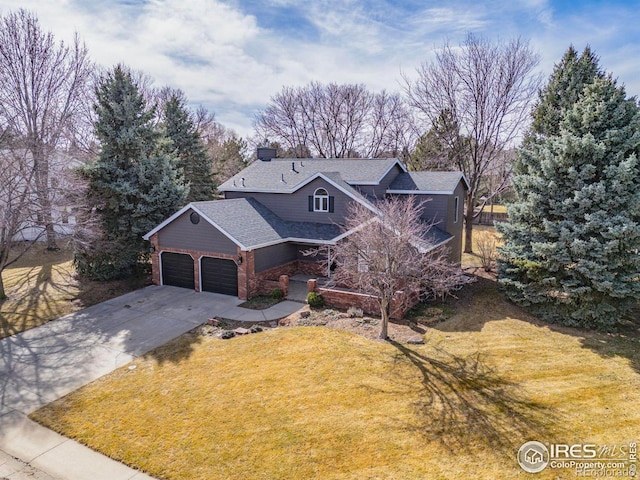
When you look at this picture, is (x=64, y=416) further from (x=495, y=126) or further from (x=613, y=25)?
(x=495, y=126)

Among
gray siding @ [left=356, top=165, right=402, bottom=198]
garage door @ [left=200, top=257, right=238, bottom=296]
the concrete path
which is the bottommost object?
the concrete path

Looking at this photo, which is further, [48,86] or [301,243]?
[48,86]

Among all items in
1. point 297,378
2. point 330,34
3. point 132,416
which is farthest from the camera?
point 330,34

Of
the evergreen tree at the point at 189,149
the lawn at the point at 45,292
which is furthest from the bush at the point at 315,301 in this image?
the evergreen tree at the point at 189,149

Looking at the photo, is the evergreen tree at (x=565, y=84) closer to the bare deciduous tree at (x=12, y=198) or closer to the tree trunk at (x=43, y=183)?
the tree trunk at (x=43, y=183)

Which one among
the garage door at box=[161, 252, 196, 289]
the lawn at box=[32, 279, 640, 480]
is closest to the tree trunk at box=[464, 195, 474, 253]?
the lawn at box=[32, 279, 640, 480]

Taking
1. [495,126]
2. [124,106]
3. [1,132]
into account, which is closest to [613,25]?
[495,126]

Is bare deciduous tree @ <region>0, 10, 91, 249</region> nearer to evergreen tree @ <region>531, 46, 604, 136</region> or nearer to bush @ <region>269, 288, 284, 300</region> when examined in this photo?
bush @ <region>269, 288, 284, 300</region>
